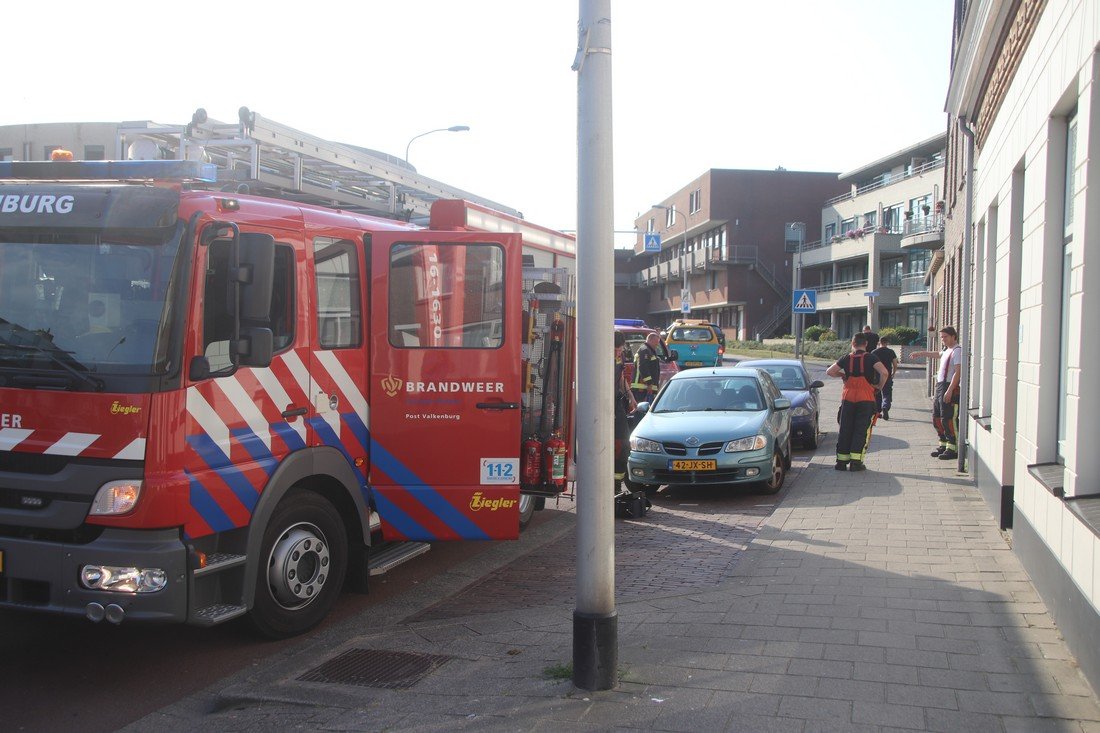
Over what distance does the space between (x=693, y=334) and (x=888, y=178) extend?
29352 millimetres

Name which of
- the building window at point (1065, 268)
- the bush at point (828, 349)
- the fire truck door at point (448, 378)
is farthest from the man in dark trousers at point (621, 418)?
the bush at point (828, 349)

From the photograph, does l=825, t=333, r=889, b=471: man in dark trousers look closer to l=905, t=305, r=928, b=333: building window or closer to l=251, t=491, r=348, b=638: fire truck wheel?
l=251, t=491, r=348, b=638: fire truck wheel

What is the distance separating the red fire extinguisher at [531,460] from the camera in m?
7.11

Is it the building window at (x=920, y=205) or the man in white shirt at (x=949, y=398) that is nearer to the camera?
the man in white shirt at (x=949, y=398)

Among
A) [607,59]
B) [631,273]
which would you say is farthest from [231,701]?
[631,273]

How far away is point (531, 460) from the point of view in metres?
7.12

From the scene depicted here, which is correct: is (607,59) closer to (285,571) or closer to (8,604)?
(285,571)

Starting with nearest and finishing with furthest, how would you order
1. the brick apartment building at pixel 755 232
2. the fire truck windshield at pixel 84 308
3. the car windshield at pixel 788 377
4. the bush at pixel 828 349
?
the fire truck windshield at pixel 84 308
the car windshield at pixel 788 377
the bush at pixel 828 349
the brick apartment building at pixel 755 232

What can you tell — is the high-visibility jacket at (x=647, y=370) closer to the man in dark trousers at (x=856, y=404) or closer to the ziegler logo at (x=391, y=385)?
the man in dark trousers at (x=856, y=404)

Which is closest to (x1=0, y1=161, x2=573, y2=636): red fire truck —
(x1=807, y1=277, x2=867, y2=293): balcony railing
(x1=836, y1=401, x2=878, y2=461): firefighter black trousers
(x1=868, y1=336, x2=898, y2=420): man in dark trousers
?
(x1=836, y1=401, x2=878, y2=461): firefighter black trousers

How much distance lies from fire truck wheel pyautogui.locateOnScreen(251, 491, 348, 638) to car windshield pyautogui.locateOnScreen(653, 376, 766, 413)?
6.58 m

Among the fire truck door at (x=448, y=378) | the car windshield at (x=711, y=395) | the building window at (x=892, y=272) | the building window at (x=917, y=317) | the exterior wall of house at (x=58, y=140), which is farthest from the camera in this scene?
the building window at (x=892, y=272)

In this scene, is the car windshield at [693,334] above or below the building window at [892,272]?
below

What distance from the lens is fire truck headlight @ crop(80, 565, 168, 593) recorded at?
15.7 feet
